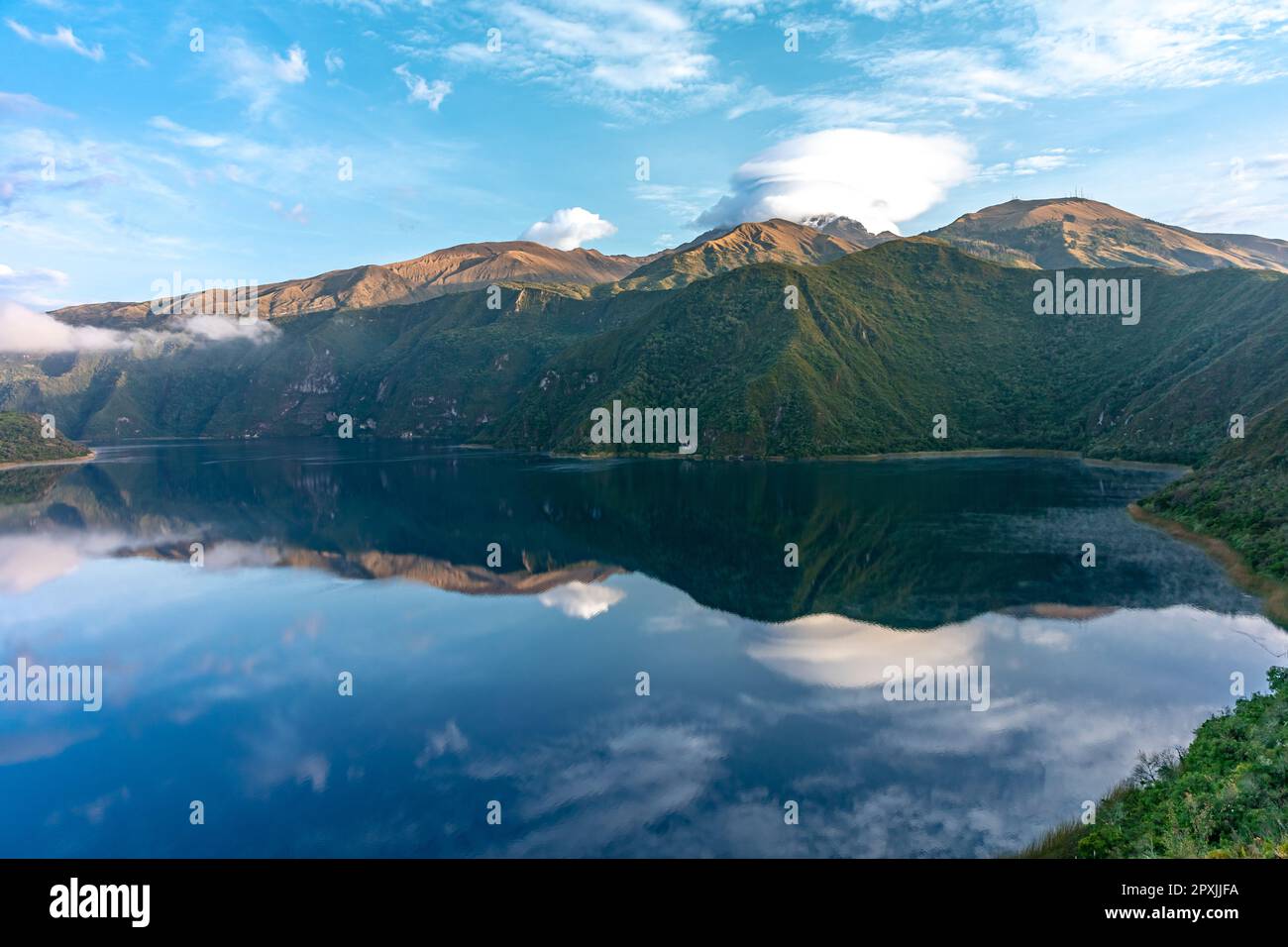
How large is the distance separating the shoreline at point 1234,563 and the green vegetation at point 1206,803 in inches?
1041

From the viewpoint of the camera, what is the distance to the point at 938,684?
47000 millimetres

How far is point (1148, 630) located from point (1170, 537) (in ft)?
116

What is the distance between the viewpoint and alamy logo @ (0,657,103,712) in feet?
171

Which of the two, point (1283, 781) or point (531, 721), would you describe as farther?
point (531, 721)

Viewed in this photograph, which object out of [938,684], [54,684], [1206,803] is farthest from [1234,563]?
[54,684]

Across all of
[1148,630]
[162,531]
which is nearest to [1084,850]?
[1148,630]

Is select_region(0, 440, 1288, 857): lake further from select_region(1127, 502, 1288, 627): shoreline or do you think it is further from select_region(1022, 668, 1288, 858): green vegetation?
select_region(1022, 668, 1288, 858): green vegetation

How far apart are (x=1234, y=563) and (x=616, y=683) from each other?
65220mm
